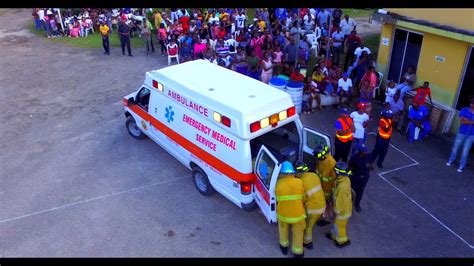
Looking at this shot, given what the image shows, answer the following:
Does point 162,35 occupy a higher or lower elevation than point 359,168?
higher

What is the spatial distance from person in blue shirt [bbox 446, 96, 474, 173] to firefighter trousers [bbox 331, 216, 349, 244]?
3646 millimetres

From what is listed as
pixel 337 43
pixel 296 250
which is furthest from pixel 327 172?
pixel 337 43

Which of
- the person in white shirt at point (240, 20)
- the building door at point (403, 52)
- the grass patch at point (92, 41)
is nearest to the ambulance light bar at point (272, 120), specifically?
the building door at point (403, 52)

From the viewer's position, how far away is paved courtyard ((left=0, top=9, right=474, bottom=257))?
20.3 ft

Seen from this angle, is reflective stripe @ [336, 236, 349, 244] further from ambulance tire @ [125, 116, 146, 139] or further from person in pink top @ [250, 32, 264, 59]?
person in pink top @ [250, 32, 264, 59]

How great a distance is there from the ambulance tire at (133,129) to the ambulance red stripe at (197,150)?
1.77ft

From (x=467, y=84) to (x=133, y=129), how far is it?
832 cm

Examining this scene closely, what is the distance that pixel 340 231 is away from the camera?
19.5ft

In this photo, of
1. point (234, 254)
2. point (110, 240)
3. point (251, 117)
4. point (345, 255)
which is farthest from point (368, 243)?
point (110, 240)

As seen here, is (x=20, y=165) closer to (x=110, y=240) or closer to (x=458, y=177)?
(x=110, y=240)

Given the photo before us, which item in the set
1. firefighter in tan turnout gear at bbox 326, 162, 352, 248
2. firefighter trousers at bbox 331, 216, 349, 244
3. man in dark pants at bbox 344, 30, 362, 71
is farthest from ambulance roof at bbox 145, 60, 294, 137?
man in dark pants at bbox 344, 30, 362, 71

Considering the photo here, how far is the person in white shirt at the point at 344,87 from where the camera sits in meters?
10.4

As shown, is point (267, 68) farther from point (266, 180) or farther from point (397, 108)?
point (266, 180)

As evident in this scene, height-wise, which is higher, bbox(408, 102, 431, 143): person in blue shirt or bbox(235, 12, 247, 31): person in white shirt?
bbox(235, 12, 247, 31): person in white shirt
